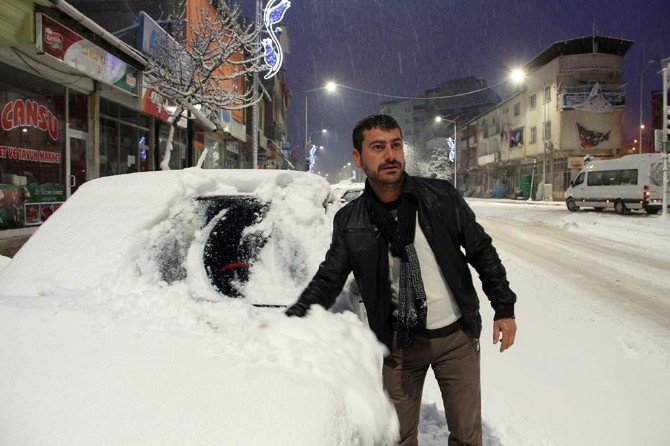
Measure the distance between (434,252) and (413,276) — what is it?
0.14 metres

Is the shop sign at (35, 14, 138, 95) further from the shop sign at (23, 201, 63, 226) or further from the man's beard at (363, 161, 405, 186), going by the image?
the man's beard at (363, 161, 405, 186)

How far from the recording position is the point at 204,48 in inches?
408

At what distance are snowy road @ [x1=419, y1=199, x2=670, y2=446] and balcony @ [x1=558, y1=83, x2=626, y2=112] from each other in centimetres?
3299

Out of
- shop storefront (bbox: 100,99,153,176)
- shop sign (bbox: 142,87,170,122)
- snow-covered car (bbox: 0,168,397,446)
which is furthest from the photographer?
shop sign (bbox: 142,87,170,122)

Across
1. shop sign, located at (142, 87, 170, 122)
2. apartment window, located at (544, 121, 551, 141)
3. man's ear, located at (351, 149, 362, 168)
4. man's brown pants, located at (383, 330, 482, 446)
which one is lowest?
man's brown pants, located at (383, 330, 482, 446)

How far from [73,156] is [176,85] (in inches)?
119

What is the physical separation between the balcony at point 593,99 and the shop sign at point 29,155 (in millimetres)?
37777

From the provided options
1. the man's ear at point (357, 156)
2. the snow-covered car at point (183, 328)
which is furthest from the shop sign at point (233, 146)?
the man's ear at point (357, 156)

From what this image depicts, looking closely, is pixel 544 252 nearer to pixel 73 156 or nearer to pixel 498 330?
pixel 498 330

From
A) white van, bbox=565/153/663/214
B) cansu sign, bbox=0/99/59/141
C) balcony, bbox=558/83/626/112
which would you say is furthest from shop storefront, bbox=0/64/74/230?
balcony, bbox=558/83/626/112

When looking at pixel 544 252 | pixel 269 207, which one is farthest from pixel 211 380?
pixel 544 252

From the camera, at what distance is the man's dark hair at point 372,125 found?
2.20 metres

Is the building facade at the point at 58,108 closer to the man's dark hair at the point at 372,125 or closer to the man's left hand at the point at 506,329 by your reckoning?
the man's dark hair at the point at 372,125

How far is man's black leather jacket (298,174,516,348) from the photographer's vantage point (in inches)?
84.9
